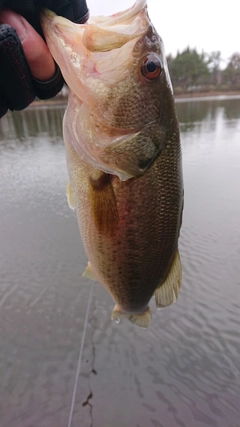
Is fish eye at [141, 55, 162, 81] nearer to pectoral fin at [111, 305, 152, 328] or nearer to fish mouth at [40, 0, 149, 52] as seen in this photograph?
fish mouth at [40, 0, 149, 52]

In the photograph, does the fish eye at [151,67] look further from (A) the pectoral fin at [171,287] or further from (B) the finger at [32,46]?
(A) the pectoral fin at [171,287]

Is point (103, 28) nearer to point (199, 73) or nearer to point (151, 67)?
point (151, 67)

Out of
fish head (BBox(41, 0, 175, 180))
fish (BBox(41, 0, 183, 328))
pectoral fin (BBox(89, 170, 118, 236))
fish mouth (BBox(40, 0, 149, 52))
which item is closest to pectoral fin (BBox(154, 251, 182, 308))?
fish (BBox(41, 0, 183, 328))

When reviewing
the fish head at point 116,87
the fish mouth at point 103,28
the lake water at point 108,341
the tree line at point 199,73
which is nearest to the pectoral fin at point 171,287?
the fish head at point 116,87

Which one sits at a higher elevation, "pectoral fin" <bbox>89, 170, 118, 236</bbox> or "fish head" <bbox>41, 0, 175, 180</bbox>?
"fish head" <bbox>41, 0, 175, 180</bbox>

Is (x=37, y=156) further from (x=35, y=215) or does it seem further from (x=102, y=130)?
(x=102, y=130)

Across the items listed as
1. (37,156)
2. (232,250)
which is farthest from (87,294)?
(37,156)
